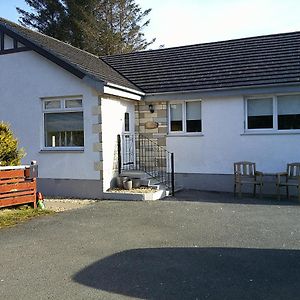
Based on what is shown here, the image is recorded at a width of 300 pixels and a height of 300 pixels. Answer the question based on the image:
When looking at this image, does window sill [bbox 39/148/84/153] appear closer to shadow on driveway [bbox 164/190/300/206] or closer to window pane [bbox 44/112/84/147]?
window pane [bbox 44/112/84/147]

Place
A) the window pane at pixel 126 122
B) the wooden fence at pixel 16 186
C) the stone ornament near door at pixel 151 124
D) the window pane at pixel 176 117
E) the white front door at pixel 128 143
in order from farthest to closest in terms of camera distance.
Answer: the stone ornament near door at pixel 151 124, the window pane at pixel 176 117, the window pane at pixel 126 122, the white front door at pixel 128 143, the wooden fence at pixel 16 186

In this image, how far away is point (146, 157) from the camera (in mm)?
14703

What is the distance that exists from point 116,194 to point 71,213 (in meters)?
2.41

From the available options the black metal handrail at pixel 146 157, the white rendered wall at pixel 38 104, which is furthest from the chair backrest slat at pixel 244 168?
the white rendered wall at pixel 38 104

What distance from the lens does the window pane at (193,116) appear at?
1427 cm

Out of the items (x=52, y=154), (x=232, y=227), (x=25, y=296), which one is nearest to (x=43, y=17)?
(x=52, y=154)

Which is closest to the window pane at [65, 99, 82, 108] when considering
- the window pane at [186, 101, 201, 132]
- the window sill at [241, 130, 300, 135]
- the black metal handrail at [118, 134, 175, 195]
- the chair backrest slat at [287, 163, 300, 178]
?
the black metal handrail at [118, 134, 175, 195]

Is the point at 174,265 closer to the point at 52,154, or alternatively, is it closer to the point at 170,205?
the point at 170,205

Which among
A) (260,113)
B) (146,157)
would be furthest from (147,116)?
(260,113)

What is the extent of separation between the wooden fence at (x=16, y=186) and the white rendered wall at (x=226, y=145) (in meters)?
5.87

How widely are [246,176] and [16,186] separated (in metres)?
7.16

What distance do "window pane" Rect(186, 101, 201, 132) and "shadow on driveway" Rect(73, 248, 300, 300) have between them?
27.1ft

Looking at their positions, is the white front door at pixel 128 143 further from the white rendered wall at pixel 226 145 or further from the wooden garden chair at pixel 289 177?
the wooden garden chair at pixel 289 177

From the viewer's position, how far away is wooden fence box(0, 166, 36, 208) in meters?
9.47
